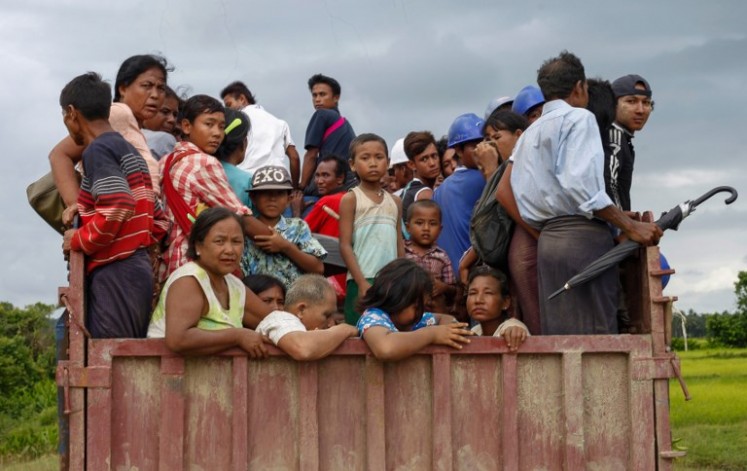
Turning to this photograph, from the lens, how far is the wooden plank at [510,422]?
160 inches

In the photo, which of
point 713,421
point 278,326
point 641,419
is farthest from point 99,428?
point 713,421

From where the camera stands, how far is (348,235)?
573 cm

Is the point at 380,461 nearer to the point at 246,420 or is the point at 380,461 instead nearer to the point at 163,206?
the point at 246,420

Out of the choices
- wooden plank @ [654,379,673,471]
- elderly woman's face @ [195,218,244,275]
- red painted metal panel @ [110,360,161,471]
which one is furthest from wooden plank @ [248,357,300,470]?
wooden plank @ [654,379,673,471]

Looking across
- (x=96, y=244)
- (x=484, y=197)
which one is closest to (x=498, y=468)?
(x=484, y=197)

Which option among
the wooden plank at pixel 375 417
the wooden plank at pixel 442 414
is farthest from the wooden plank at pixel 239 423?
the wooden plank at pixel 442 414

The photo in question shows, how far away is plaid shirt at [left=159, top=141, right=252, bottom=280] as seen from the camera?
4996 millimetres

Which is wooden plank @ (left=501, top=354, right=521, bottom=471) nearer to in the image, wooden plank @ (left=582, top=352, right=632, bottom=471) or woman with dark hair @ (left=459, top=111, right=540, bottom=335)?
wooden plank @ (left=582, top=352, right=632, bottom=471)

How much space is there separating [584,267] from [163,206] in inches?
81.5

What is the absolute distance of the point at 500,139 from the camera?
5664mm

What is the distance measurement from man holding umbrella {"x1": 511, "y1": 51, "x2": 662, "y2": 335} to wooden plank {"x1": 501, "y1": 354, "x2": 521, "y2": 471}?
49cm

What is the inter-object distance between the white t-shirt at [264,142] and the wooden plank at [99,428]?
11.1 feet

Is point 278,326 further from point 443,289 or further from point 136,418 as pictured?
point 443,289

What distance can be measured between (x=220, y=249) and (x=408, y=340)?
0.90 meters
